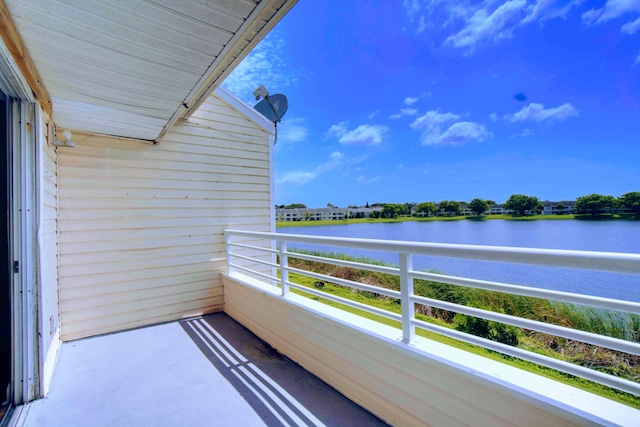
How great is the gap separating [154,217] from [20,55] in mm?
2165

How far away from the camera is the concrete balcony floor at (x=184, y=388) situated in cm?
183

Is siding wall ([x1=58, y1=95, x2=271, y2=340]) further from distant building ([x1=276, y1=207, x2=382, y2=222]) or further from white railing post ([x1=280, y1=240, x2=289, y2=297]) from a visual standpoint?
white railing post ([x1=280, y1=240, x2=289, y2=297])

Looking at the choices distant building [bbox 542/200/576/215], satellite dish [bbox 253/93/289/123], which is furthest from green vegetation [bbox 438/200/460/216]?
satellite dish [bbox 253/93/289/123]

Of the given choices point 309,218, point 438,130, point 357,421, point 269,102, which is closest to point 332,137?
point 438,130

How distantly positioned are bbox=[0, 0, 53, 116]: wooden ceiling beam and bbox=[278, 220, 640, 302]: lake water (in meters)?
2.35

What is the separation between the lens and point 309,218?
627 centimetres

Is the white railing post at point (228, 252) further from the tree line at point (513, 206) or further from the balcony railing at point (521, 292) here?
the balcony railing at point (521, 292)

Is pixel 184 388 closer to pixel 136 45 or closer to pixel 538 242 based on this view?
pixel 136 45

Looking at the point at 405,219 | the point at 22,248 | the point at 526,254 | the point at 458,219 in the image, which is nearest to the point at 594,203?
the point at 458,219

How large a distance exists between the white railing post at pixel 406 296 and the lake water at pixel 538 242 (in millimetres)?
336

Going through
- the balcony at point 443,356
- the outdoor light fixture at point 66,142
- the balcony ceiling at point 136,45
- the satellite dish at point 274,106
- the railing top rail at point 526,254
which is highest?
the satellite dish at point 274,106

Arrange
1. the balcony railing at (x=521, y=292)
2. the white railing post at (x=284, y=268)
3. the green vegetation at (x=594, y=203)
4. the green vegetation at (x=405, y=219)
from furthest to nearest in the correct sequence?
the green vegetation at (x=405, y=219)
the green vegetation at (x=594, y=203)
the white railing post at (x=284, y=268)
the balcony railing at (x=521, y=292)

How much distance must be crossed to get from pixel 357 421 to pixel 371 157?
12690 millimetres

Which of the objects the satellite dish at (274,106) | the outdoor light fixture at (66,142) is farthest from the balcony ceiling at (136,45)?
the satellite dish at (274,106)
